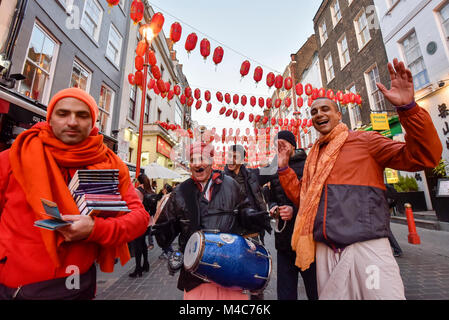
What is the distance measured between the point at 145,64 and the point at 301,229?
7.90 m

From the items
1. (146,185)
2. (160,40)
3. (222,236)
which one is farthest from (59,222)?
(160,40)

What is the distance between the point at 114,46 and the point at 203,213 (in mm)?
12727

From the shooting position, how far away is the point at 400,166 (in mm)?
1594

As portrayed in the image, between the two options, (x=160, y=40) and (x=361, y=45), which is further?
(x=160, y=40)

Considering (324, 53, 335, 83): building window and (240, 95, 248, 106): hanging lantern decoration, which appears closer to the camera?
(240, 95, 248, 106): hanging lantern decoration

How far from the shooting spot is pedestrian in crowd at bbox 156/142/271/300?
1.93m

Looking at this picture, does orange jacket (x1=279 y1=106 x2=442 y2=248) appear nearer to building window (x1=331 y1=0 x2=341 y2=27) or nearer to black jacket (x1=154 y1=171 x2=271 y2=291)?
black jacket (x1=154 y1=171 x2=271 y2=291)

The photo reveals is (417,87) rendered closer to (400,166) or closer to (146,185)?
(400,166)

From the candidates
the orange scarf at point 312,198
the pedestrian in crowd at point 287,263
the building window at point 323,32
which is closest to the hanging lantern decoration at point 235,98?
the pedestrian in crowd at point 287,263

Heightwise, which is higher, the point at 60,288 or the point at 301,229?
the point at 301,229

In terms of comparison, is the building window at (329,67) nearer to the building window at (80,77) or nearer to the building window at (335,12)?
the building window at (335,12)

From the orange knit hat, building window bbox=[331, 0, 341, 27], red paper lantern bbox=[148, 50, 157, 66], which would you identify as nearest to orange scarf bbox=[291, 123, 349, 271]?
the orange knit hat

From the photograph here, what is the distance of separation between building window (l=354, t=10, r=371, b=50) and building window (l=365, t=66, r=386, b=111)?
1.83 meters

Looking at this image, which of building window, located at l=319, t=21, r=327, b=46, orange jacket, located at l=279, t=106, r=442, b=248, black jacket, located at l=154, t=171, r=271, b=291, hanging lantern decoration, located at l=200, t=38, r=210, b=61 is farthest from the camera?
building window, located at l=319, t=21, r=327, b=46
